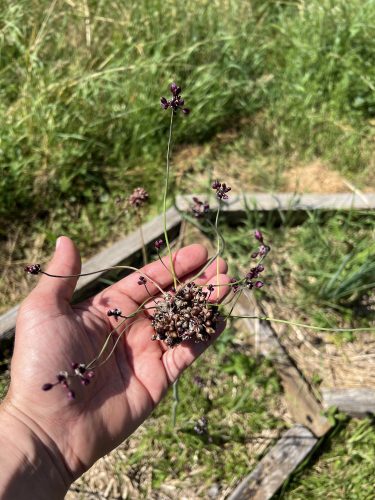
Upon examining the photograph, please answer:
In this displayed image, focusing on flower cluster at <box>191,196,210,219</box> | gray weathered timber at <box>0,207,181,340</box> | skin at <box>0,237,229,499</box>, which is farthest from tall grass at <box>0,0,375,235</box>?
skin at <box>0,237,229,499</box>

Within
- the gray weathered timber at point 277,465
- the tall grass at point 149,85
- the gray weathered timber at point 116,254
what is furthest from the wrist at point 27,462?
the tall grass at point 149,85

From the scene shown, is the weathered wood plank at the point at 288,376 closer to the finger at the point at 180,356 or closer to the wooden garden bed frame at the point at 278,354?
the wooden garden bed frame at the point at 278,354

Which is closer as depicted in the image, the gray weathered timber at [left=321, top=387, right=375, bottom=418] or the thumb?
the thumb

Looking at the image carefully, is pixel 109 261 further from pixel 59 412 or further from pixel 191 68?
pixel 191 68

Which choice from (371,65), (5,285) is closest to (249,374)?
(5,285)

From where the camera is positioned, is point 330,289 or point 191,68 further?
point 191,68

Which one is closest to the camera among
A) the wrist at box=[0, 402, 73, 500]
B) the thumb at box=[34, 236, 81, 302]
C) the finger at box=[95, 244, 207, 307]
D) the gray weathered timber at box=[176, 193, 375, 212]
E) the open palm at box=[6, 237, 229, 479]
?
the wrist at box=[0, 402, 73, 500]

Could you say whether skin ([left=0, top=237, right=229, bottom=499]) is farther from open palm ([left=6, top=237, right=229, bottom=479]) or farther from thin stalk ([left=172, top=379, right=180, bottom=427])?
thin stalk ([left=172, top=379, right=180, bottom=427])
